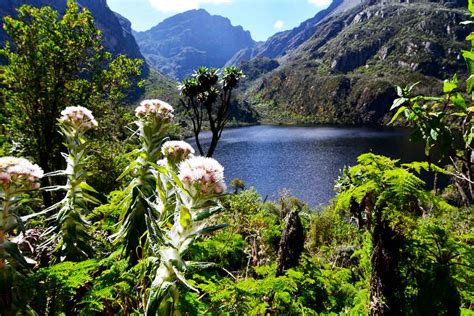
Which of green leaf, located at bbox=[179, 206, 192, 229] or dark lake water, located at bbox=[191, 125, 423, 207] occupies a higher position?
→ green leaf, located at bbox=[179, 206, 192, 229]

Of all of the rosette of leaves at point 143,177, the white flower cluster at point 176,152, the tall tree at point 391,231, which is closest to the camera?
the tall tree at point 391,231

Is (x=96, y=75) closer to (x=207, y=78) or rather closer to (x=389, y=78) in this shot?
(x=207, y=78)

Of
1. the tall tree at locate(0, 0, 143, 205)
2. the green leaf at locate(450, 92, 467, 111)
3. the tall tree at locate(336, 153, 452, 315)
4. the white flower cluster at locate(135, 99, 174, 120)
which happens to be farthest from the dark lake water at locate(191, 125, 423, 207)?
Answer: the green leaf at locate(450, 92, 467, 111)

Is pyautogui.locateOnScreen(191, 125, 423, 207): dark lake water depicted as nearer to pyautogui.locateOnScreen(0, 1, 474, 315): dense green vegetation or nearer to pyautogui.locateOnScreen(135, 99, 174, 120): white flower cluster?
pyautogui.locateOnScreen(0, 1, 474, 315): dense green vegetation

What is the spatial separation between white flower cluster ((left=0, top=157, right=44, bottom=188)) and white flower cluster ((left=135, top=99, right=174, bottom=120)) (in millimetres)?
1176

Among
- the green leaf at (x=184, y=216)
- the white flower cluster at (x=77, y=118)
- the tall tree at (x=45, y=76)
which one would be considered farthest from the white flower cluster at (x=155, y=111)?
the tall tree at (x=45, y=76)

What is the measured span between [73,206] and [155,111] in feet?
4.28

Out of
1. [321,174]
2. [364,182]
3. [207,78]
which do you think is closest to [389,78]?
[321,174]

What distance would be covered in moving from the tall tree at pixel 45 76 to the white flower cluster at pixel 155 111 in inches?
438

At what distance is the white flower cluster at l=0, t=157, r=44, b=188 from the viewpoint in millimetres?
2357

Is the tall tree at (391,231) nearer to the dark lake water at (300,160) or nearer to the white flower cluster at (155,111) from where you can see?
the white flower cluster at (155,111)

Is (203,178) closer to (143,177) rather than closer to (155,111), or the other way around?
(143,177)

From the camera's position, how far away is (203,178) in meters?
1.89

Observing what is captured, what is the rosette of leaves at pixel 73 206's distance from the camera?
129 inches
